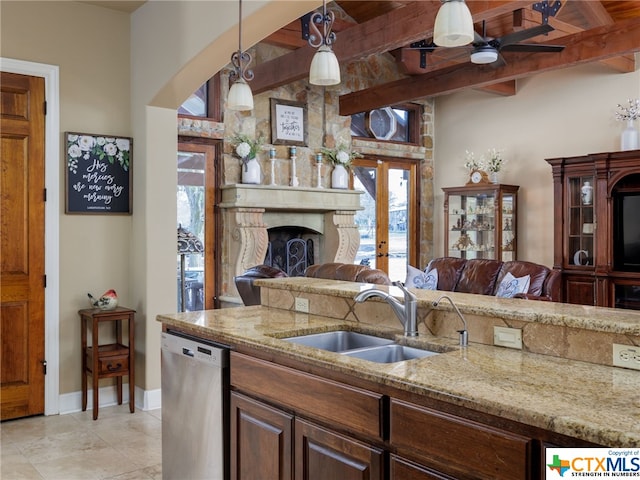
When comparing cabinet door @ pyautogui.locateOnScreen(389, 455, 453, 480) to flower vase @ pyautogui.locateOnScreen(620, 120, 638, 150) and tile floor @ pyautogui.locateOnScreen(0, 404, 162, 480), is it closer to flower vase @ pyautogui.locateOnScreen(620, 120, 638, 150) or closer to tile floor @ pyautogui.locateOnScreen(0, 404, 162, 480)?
tile floor @ pyautogui.locateOnScreen(0, 404, 162, 480)

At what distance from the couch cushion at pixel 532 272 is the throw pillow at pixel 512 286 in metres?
0.03

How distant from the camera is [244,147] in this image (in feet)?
21.3

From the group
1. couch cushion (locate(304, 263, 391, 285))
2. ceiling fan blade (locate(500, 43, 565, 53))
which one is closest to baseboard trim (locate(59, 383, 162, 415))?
couch cushion (locate(304, 263, 391, 285))

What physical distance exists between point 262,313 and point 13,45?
274cm

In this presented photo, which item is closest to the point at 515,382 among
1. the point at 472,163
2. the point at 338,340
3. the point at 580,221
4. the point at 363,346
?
the point at 363,346

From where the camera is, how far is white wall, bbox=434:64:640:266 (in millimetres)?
6824

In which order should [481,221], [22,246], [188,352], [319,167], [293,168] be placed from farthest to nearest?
1. [481,221]
2. [319,167]
3. [293,168]
4. [22,246]
5. [188,352]

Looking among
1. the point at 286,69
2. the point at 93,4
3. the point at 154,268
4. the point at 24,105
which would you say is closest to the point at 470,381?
the point at 154,268

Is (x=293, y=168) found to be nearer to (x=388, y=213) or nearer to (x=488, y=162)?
(x=388, y=213)

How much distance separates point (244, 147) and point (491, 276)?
2.95m

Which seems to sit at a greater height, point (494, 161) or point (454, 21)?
point (494, 161)

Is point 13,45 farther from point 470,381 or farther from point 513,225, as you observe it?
point 513,225

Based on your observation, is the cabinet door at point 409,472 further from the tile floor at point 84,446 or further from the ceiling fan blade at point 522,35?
the ceiling fan blade at point 522,35

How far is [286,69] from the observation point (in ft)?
20.4
